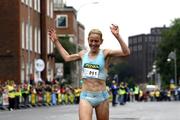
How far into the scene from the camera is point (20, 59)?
2281 inches

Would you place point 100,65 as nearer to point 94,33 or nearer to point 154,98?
point 94,33

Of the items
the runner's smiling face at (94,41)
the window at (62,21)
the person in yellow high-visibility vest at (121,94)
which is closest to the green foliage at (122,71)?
the window at (62,21)

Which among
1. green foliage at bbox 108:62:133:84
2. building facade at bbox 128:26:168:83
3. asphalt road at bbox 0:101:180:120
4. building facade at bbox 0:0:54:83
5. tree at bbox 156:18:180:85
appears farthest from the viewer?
building facade at bbox 128:26:168:83

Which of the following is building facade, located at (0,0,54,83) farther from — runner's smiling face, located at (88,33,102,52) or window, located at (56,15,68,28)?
window, located at (56,15,68,28)

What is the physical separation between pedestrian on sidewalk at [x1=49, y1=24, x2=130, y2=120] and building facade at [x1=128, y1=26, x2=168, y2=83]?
14775 centimetres

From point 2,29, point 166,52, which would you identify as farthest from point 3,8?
point 166,52

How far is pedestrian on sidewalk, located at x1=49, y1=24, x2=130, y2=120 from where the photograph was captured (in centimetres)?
1034

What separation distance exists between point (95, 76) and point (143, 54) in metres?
169

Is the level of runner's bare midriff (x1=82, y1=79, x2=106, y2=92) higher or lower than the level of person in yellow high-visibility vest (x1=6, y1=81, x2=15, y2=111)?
higher

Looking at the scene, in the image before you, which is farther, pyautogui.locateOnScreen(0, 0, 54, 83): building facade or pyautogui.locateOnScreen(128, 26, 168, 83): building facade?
pyautogui.locateOnScreen(128, 26, 168, 83): building facade

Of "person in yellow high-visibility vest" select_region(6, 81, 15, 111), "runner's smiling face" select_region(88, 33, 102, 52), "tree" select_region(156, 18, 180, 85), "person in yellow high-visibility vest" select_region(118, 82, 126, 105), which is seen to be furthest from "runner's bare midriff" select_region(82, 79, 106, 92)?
"tree" select_region(156, 18, 180, 85)

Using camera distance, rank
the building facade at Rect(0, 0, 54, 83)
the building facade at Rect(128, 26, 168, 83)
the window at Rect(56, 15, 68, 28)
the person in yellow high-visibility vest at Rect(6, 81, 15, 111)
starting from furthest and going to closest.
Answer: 1. the building facade at Rect(128, 26, 168, 83)
2. the window at Rect(56, 15, 68, 28)
3. the building facade at Rect(0, 0, 54, 83)
4. the person in yellow high-visibility vest at Rect(6, 81, 15, 111)

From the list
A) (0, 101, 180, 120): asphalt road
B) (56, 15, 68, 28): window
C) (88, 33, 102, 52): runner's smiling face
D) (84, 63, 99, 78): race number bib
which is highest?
(56, 15, 68, 28): window

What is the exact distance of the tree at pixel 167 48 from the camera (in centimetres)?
12762
